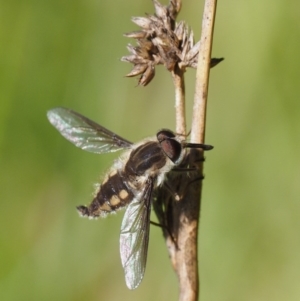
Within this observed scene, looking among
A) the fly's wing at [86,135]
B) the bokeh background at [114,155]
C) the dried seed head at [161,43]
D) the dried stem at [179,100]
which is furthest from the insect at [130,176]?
the bokeh background at [114,155]

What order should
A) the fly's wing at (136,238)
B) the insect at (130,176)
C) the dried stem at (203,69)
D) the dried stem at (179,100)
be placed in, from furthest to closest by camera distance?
the insect at (130,176)
the fly's wing at (136,238)
the dried stem at (179,100)
the dried stem at (203,69)

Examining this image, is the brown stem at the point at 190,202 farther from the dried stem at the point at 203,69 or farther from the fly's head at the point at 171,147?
the fly's head at the point at 171,147

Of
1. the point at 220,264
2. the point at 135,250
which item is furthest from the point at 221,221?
the point at 135,250

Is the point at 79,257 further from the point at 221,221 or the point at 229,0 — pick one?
the point at 229,0

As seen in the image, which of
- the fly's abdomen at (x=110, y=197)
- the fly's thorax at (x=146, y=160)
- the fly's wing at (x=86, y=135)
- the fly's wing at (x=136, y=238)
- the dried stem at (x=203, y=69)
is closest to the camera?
the dried stem at (x=203, y=69)

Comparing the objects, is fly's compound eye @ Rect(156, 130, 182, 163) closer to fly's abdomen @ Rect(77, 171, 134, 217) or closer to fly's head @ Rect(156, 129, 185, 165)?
fly's head @ Rect(156, 129, 185, 165)

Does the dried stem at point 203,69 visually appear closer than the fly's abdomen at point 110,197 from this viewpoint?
Yes

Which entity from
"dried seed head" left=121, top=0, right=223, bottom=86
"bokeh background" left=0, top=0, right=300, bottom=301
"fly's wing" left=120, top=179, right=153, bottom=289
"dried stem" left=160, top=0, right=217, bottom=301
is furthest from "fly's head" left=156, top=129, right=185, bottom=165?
"bokeh background" left=0, top=0, right=300, bottom=301
